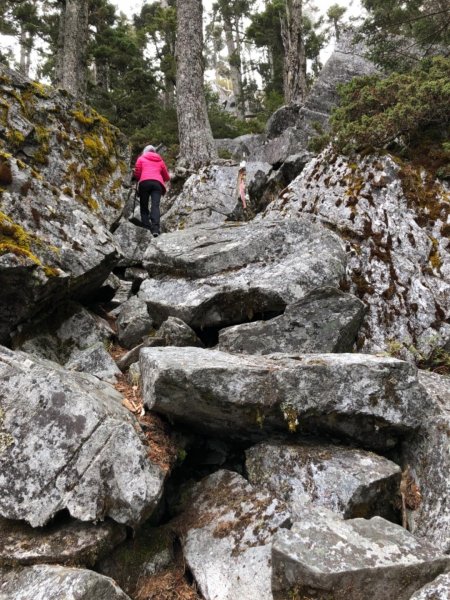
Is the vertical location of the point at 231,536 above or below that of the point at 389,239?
below

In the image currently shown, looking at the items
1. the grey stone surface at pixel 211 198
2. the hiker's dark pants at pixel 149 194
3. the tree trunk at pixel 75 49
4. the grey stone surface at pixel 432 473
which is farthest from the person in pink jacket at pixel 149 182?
the grey stone surface at pixel 432 473

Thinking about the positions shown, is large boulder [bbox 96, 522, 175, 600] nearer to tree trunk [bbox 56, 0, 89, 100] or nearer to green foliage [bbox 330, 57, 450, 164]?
green foliage [bbox 330, 57, 450, 164]

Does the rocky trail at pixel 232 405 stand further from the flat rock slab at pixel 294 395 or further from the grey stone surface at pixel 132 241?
the grey stone surface at pixel 132 241

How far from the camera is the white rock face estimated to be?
22.5 ft

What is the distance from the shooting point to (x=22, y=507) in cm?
391

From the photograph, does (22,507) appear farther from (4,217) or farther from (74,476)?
(4,217)

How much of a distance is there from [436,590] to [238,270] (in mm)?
4665

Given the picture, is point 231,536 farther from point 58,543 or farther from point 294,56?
point 294,56

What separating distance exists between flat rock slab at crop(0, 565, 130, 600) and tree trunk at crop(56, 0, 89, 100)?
55.1 ft

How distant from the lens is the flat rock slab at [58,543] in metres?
3.72

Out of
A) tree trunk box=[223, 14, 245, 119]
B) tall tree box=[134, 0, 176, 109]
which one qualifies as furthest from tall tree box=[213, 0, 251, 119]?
tall tree box=[134, 0, 176, 109]

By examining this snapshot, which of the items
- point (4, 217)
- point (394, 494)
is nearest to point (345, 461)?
point (394, 494)

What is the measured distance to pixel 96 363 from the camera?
20.7 feet

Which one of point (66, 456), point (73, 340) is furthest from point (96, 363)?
point (66, 456)
